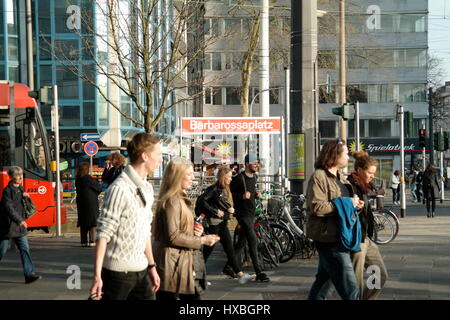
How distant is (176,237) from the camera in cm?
638

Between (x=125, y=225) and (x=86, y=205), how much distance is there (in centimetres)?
1176

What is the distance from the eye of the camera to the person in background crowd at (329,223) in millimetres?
6844

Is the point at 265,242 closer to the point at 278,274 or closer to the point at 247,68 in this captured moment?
the point at 278,274

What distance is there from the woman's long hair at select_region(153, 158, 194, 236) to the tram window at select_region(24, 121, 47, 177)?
13488 mm

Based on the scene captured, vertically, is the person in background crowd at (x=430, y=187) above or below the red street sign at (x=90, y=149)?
below

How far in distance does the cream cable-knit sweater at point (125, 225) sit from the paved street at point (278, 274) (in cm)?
462

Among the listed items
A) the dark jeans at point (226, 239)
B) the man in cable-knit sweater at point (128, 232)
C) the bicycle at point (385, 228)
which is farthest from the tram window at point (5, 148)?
the man in cable-knit sweater at point (128, 232)

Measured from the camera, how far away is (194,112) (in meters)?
69.2

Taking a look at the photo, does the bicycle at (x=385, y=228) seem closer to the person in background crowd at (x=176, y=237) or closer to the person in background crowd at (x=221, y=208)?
the person in background crowd at (x=221, y=208)

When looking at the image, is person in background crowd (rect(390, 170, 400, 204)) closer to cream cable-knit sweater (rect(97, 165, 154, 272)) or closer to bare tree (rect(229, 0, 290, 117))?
bare tree (rect(229, 0, 290, 117))

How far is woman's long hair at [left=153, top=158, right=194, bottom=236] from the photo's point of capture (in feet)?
21.4

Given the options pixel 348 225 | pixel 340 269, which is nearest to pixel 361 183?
pixel 348 225

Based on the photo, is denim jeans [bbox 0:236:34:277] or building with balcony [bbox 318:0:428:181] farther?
building with balcony [bbox 318:0:428:181]

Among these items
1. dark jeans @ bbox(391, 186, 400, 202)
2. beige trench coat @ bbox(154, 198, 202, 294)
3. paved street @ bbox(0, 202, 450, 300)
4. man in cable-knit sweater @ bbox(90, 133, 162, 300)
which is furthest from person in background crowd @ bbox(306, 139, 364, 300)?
dark jeans @ bbox(391, 186, 400, 202)
